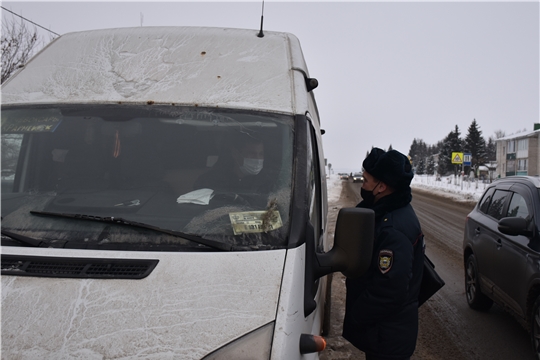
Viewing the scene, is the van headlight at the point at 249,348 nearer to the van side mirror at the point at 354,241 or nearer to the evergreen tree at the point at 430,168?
the van side mirror at the point at 354,241

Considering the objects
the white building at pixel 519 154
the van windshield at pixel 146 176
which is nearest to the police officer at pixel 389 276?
the van windshield at pixel 146 176

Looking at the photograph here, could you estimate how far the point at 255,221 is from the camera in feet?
7.30

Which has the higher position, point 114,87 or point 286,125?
point 114,87

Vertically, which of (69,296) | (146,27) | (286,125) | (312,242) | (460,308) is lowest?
(460,308)

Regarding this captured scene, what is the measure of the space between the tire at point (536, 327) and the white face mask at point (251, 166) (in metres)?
3.42

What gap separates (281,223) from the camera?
2219 millimetres

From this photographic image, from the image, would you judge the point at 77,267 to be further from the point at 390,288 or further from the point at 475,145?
the point at 475,145

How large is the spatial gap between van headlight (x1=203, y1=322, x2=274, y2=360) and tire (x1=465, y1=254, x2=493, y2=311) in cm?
504

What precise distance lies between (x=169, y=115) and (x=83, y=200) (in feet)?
2.28

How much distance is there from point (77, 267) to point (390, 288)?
178 cm

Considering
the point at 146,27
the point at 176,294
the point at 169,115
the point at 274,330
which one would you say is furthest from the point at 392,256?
the point at 146,27

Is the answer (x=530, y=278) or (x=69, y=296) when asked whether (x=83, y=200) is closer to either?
(x=69, y=296)

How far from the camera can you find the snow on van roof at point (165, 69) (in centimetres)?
273

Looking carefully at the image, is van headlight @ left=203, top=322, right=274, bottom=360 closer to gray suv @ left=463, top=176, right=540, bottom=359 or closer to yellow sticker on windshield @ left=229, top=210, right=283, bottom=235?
yellow sticker on windshield @ left=229, top=210, right=283, bottom=235
